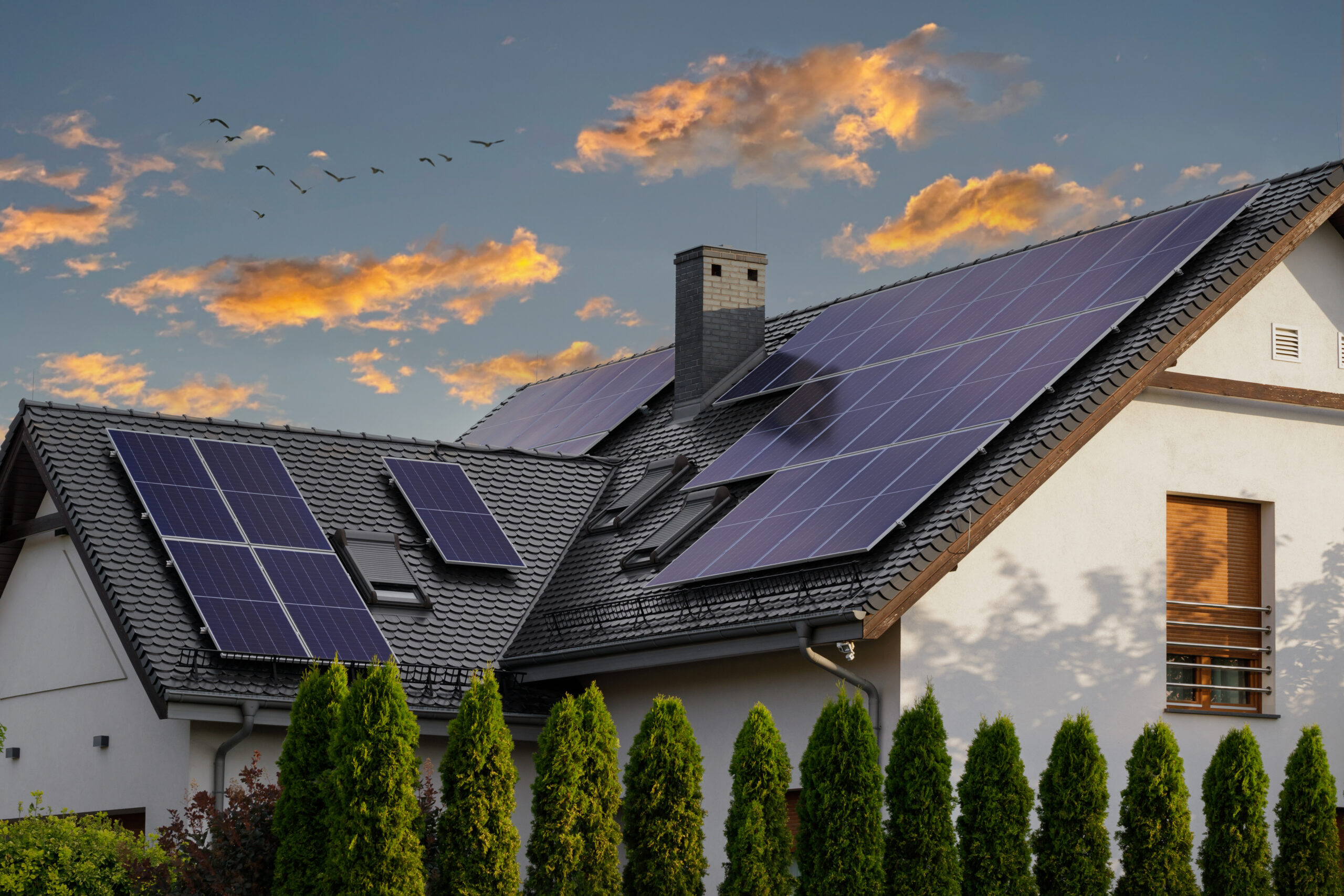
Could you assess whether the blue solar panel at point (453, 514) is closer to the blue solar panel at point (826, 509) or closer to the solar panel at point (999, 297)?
the blue solar panel at point (826, 509)

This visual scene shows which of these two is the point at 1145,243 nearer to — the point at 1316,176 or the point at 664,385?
the point at 1316,176

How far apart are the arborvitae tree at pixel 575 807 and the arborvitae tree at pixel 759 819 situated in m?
1.02

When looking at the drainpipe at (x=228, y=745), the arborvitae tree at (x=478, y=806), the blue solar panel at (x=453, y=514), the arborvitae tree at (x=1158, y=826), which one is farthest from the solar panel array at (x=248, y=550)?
the arborvitae tree at (x=1158, y=826)

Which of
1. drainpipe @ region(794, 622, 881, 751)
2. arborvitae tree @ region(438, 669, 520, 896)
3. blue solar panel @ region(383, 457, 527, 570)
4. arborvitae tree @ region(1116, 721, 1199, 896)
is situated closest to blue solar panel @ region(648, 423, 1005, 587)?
drainpipe @ region(794, 622, 881, 751)

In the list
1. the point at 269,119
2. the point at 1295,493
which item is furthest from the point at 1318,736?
the point at 269,119

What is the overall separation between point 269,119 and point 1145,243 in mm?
11148

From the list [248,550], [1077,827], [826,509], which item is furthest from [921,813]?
[248,550]

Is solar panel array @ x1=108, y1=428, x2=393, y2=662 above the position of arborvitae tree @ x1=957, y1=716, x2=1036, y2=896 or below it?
above

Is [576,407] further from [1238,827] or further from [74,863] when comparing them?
[1238,827]

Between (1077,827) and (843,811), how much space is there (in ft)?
7.27

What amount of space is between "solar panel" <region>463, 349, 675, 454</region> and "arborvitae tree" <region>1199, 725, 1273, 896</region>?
12376 millimetres

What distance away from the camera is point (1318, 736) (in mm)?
16516

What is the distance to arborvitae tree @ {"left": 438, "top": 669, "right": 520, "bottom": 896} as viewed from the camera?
1472 cm

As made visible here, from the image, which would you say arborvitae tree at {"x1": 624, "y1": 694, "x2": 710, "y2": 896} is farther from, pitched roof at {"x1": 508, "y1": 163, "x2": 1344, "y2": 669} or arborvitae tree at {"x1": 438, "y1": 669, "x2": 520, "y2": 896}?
pitched roof at {"x1": 508, "y1": 163, "x2": 1344, "y2": 669}
